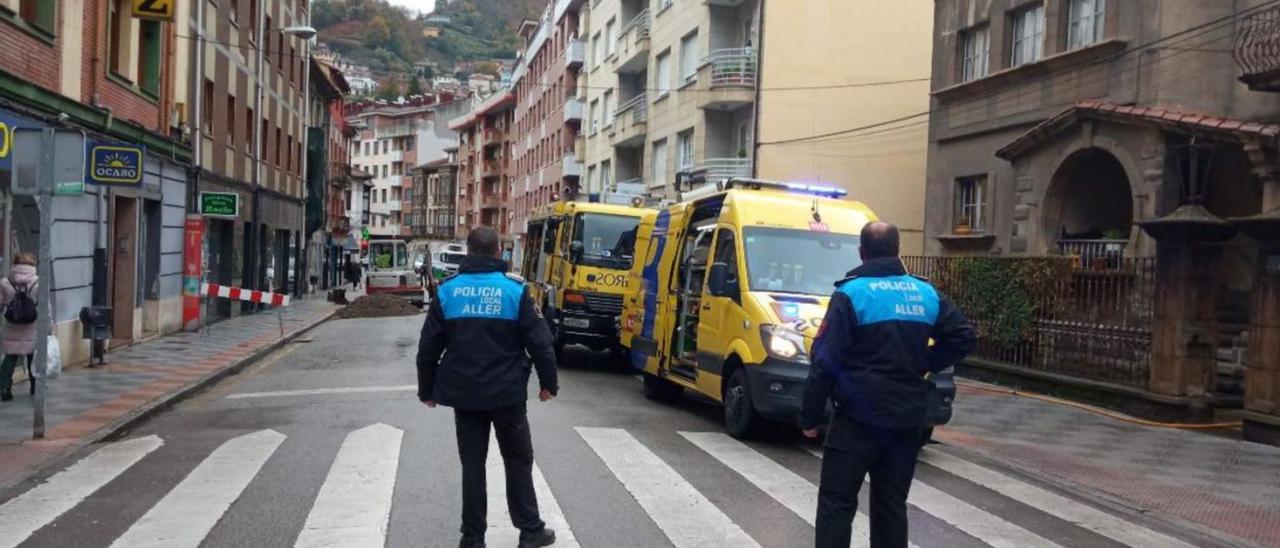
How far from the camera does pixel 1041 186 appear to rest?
57.2 ft

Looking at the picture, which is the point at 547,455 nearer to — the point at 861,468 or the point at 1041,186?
the point at 861,468

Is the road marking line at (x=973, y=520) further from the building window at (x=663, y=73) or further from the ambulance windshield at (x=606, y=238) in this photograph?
the building window at (x=663, y=73)

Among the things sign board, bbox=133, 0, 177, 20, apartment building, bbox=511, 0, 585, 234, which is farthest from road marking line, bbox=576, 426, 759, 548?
apartment building, bbox=511, 0, 585, 234

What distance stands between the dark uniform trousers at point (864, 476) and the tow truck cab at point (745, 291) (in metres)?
4.10

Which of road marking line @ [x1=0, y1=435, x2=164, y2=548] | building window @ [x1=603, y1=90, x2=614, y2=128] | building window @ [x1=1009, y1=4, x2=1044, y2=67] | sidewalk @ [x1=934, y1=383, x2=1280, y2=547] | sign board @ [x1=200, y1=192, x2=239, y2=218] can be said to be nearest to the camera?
road marking line @ [x1=0, y1=435, x2=164, y2=548]

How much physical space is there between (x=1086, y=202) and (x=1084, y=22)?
2.87 m

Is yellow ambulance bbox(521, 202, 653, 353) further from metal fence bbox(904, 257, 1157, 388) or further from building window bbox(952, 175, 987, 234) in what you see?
building window bbox(952, 175, 987, 234)

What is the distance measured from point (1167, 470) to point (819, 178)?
19.6 m

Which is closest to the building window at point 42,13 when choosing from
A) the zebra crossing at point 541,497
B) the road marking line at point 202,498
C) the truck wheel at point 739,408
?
the zebra crossing at point 541,497

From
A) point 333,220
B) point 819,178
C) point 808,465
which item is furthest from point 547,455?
point 333,220

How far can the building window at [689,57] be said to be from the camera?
32.8 m

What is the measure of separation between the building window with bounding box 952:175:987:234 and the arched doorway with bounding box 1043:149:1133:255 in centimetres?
203

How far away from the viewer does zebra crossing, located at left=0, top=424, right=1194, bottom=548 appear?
245 inches

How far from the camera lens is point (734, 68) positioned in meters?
29.5
